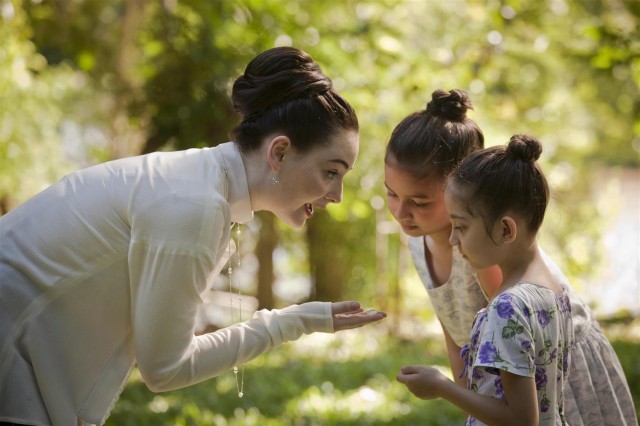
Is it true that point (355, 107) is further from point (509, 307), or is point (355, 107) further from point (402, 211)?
point (509, 307)

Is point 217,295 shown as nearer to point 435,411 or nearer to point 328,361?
point 328,361

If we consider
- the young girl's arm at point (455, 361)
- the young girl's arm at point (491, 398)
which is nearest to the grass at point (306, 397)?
the young girl's arm at point (455, 361)

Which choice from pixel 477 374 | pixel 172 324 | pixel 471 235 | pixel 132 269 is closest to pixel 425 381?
pixel 477 374

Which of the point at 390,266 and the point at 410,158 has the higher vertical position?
the point at 410,158

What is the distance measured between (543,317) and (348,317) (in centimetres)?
53

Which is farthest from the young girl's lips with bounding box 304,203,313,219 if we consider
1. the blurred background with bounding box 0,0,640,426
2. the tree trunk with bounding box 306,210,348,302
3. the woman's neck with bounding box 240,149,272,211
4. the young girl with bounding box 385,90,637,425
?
the tree trunk with bounding box 306,210,348,302

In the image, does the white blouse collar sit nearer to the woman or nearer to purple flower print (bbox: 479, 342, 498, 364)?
the woman

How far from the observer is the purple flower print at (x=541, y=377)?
6.97 ft

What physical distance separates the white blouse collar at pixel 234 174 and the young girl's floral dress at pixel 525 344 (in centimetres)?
74

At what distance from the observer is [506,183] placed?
2.20 m

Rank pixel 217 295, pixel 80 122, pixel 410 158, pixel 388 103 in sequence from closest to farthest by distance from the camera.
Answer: pixel 410 158
pixel 388 103
pixel 217 295
pixel 80 122

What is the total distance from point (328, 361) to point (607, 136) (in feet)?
31.7

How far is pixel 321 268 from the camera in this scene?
410 inches

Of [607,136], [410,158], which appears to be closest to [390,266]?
[607,136]
